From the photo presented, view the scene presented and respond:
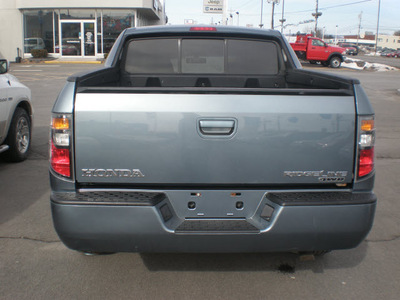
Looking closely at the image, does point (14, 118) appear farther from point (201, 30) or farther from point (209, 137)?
point (209, 137)

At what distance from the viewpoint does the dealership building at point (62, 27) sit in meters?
34.2

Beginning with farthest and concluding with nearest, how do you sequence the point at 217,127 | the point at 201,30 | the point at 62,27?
the point at 62,27, the point at 201,30, the point at 217,127

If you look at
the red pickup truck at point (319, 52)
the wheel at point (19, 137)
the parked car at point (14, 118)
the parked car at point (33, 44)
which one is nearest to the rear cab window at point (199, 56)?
the parked car at point (14, 118)

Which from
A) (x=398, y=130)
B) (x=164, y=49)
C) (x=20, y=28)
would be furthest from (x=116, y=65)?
(x=20, y=28)

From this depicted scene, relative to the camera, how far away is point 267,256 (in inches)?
159

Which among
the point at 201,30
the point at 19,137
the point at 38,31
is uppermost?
the point at 38,31

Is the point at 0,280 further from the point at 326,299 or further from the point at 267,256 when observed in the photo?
the point at 326,299

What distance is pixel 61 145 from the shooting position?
2.99 metres

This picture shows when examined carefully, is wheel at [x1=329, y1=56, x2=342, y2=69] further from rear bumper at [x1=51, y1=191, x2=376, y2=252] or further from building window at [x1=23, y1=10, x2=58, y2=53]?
rear bumper at [x1=51, y1=191, x2=376, y2=252]

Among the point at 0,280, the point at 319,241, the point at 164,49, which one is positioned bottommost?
the point at 0,280

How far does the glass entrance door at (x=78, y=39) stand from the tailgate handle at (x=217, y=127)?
33612mm

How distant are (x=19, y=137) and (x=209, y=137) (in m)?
5.15

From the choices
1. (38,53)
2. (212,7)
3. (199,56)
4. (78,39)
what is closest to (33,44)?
(38,53)

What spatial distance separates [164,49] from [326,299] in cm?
293
